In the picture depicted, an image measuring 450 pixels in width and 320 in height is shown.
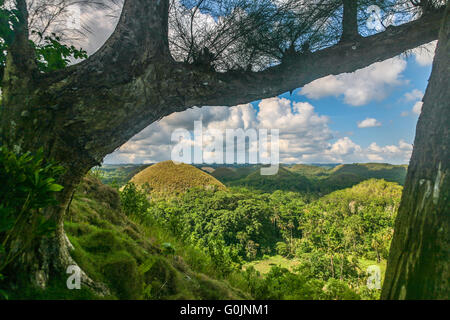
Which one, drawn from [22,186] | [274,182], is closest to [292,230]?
[274,182]

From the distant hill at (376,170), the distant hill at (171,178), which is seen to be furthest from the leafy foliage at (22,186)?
the distant hill at (376,170)

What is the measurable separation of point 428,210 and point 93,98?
2.58 m

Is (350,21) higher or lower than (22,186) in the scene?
higher

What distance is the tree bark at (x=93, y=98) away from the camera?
1686 mm

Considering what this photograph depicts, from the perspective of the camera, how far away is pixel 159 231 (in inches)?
198

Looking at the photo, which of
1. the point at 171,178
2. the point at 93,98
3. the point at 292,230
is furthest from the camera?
the point at 292,230

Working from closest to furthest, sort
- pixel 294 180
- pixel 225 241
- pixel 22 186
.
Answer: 1. pixel 22 186
2. pixel 225 241
3. pixel 294 180

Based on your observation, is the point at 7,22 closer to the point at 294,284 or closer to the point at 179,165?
the point at 294,284

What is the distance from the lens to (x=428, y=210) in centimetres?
157

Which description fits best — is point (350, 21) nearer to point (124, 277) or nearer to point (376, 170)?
point (124, 277)

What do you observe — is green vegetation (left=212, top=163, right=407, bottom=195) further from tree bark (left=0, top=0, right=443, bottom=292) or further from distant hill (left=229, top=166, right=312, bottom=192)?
tree bark (left=0, top=0, right=443, bottom=292)

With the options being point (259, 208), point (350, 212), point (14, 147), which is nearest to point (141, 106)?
point (14, 147)

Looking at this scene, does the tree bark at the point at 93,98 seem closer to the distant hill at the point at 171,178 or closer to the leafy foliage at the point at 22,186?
the leafy foliage at the point at 22,186

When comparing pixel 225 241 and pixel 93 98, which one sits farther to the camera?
pixel 225 241
